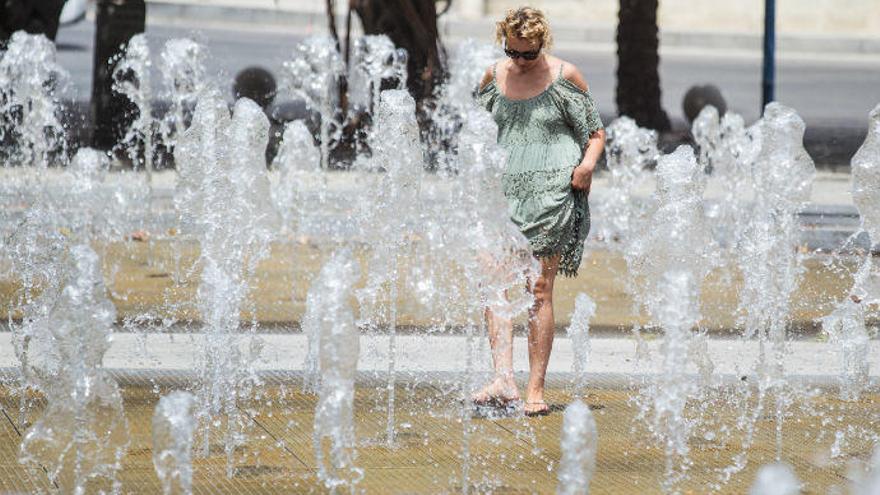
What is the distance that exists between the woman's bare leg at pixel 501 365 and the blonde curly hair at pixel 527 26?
103 centimetres

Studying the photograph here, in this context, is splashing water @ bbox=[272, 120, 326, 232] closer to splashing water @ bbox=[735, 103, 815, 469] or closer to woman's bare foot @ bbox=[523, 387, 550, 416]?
splashing water @ bbox=[735, 103, 815, 469]

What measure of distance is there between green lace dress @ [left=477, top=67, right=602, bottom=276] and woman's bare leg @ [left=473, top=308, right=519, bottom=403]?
0.30 meters

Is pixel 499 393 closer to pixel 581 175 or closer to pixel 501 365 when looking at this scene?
pixel 501 365

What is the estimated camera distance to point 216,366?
275 inches

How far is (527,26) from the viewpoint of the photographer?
6.62m

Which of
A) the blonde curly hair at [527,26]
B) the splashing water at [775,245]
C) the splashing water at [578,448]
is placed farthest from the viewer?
the splashing water at [775,245]

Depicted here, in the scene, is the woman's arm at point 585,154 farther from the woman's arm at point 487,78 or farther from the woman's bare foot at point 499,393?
the woman's bare foot at point 499,393

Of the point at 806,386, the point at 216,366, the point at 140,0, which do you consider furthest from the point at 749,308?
the point at 140,0

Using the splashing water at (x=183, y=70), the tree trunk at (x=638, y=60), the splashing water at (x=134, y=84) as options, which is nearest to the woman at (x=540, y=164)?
the splashing water at (x=134, y=84)

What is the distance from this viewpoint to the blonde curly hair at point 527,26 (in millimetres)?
6625

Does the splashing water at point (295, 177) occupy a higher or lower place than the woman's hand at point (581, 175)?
lower

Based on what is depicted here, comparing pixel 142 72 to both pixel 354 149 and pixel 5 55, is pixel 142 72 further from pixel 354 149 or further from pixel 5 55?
pixel 354 149

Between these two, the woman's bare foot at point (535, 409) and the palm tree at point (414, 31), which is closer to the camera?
the woman's bare foot at point (535, 409)

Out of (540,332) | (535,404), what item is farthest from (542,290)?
(535,404)
